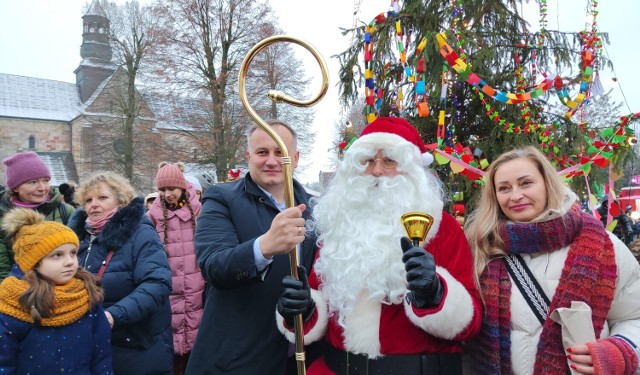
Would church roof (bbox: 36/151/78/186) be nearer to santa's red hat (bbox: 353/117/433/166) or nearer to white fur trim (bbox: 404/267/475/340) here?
santa's red hat (bbox: 353/117/433/166)

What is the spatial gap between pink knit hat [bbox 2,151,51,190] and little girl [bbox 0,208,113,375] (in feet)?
3.85

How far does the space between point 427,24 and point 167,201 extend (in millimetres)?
3864

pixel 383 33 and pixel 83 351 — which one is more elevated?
pixel 383 33

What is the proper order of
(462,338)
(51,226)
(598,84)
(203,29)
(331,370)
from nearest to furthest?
(462,338) → (331,370) → (51,226) → (598,84) → (203,29)

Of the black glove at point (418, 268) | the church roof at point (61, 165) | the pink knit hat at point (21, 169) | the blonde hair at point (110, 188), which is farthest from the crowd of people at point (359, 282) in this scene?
the church roof at point (61, 165)

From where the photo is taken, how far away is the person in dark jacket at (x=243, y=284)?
2.35 metres

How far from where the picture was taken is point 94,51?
44.9 meters

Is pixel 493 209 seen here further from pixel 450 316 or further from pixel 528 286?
pixel 450 316

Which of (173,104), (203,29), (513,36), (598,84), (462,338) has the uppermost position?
(203,29)

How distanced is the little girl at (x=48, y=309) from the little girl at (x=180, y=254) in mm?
1620

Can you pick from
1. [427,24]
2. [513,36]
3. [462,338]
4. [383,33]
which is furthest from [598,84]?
[462,338]

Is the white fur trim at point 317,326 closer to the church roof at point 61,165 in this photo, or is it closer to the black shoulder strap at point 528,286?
the black shoulder strap at point 528,286

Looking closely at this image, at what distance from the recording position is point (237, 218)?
2.46 m

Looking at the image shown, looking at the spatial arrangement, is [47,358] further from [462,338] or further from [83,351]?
[462,338]
